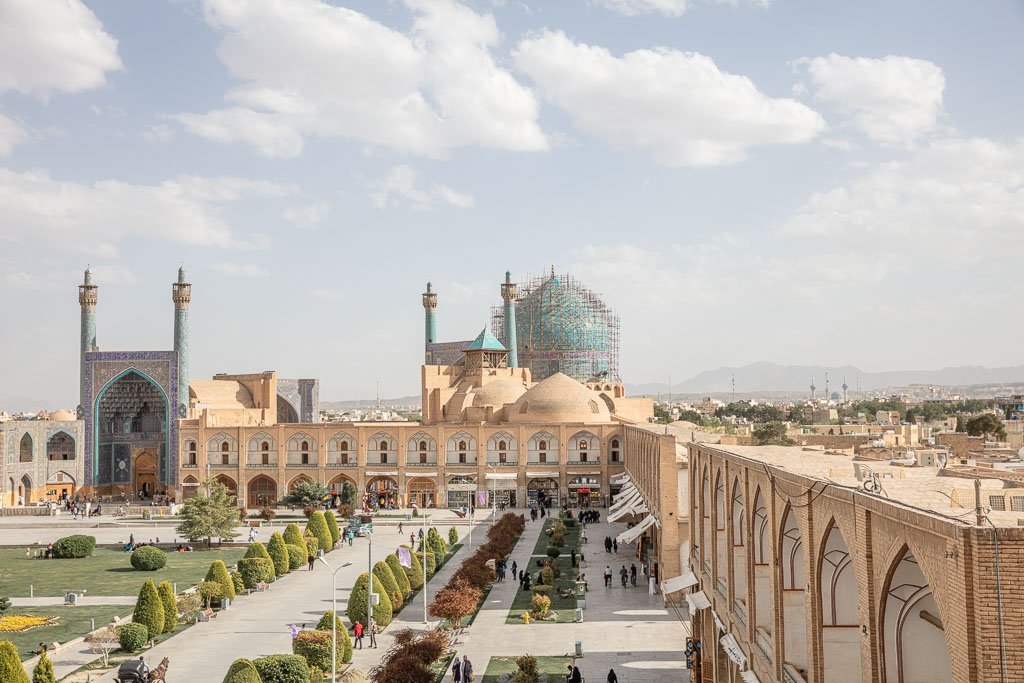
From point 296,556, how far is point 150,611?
10878mm

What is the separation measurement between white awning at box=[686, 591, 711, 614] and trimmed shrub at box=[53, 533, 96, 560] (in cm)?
2493

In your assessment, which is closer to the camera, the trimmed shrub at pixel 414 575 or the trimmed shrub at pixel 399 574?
the trimmed shrub at pixel 399 574

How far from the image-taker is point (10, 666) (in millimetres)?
15281

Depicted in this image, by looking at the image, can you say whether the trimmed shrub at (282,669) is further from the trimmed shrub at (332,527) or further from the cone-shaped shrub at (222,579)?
the trimmed shrub at (332,527)

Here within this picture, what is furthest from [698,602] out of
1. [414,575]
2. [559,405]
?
[559,405]

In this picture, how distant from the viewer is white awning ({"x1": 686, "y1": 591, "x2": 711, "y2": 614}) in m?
18.5

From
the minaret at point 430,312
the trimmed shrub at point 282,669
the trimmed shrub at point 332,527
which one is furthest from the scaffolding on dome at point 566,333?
the trimmed shrub at point 282,669

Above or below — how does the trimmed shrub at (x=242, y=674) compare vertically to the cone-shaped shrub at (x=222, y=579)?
above

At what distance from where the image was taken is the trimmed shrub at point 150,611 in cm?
2222

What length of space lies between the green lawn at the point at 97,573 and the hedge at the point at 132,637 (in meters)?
7.60

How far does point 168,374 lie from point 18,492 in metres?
10.2

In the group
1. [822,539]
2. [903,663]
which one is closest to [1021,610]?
[903,663]

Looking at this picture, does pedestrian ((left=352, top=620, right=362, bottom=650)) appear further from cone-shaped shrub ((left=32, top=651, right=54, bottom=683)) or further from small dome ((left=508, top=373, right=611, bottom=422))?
small dome ((left=508, top=373, right=611, bottom=422))

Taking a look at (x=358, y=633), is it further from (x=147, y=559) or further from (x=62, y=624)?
(x=147, y=559)
